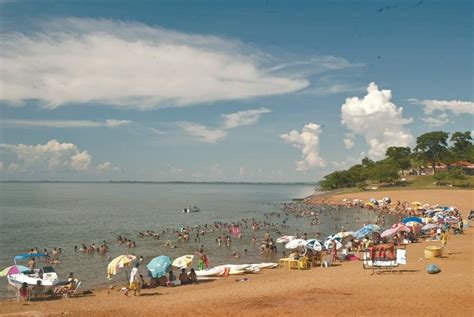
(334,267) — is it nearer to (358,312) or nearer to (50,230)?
(358,312)

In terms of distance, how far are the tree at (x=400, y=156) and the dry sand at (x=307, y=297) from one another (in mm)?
107530

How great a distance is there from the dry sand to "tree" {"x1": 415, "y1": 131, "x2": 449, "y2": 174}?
106150mm

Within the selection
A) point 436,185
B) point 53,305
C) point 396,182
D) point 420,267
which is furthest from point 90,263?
point 396,182

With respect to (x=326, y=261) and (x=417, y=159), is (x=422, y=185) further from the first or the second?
(x=326, y=261)

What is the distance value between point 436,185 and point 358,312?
95123mm

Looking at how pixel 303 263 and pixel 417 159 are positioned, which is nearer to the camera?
pixel 303 263

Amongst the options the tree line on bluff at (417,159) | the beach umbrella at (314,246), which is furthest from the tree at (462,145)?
the beach umbrella at (314,246)

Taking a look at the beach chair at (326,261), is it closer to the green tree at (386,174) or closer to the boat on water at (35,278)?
the boat on water at (35,278)

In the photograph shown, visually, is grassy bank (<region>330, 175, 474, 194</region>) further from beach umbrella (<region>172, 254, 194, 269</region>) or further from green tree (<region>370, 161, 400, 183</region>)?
beach umbrella (<region>172, 254, 194, 269</region>)

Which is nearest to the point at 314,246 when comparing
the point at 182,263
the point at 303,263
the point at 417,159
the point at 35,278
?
the point at 303,263

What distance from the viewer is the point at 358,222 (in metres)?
64.5

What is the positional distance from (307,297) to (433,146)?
11867cm

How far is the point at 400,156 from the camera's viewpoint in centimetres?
13475

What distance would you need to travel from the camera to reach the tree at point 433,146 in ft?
404
